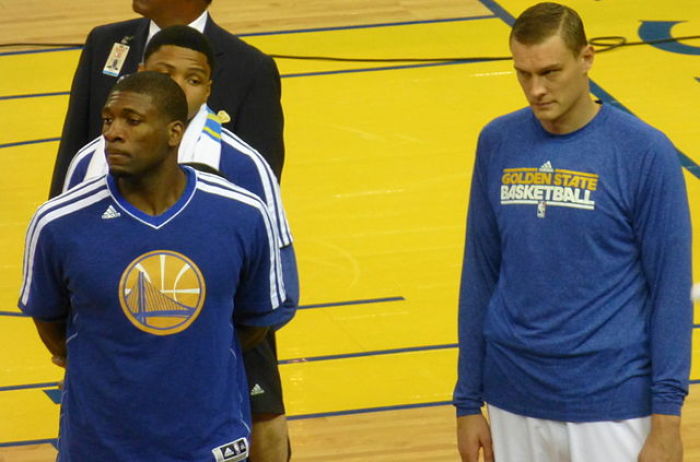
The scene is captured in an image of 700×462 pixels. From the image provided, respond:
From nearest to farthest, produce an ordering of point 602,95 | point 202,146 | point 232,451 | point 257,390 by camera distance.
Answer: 1. point 232,451
2. point 202,146
3. point 257,390
4. point 602,95

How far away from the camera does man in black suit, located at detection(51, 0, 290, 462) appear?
179 inches

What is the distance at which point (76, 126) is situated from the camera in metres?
4.60

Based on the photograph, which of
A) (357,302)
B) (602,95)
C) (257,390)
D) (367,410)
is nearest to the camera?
(257,390)

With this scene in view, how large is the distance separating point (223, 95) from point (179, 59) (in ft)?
1.87

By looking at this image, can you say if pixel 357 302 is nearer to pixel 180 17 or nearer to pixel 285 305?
pixel 180 17

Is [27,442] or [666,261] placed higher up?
[666,261]

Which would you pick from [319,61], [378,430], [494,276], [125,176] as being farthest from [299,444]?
[319,61]

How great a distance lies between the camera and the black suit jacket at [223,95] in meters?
4.57

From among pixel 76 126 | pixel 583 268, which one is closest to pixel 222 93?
pixel 76 126

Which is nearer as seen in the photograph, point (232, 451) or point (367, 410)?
point (232, 451)

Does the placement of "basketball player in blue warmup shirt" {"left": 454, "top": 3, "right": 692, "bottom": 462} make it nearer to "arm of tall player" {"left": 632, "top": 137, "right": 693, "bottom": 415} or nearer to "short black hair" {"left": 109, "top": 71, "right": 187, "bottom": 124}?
"arm of tall player" {"left": 632, "top": 137, "right": 693, "bottom": 415}

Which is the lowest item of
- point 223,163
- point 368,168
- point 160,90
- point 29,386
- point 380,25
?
point 29,386

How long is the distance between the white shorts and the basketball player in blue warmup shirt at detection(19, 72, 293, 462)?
0.66 metres

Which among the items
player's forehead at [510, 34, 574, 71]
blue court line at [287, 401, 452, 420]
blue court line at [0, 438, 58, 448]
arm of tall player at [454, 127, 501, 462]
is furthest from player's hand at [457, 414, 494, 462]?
blue court line at [0, 438, 58, 448]
